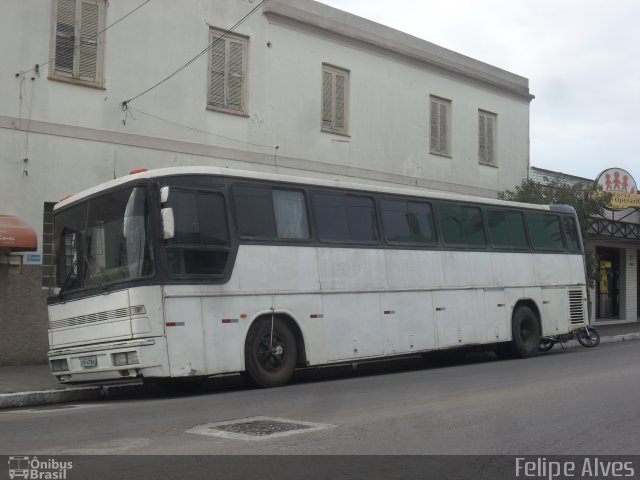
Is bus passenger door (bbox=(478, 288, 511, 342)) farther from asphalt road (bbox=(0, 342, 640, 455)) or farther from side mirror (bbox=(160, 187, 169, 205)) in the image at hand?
side mirror (bbox=(160, 187, 169, 205))

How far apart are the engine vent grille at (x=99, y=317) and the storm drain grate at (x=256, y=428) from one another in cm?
260

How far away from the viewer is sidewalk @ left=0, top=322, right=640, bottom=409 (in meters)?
10.8

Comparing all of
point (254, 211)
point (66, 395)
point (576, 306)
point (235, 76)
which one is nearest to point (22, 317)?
point (66, 395)

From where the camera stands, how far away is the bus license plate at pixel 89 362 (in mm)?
10539

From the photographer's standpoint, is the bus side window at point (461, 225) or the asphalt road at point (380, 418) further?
the bus side window at point (461, 225)

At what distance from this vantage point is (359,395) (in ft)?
34.5

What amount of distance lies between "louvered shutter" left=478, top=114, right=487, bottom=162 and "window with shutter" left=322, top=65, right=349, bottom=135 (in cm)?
628

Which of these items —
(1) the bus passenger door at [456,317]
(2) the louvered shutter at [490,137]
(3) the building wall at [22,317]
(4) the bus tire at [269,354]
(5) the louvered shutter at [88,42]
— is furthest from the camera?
(2) the louvered shutter at [490,137]

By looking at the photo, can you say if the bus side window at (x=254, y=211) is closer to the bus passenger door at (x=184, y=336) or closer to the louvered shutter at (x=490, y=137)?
the bus passenger door at (x=184, y=336)

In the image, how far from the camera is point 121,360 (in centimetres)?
1024

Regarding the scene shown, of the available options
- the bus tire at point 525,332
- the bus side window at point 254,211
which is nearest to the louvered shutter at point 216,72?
the bus side window at point 254,211

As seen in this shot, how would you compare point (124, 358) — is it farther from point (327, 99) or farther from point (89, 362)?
point (327, 99)

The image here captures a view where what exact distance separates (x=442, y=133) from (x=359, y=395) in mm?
14529

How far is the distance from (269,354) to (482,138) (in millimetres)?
15509
